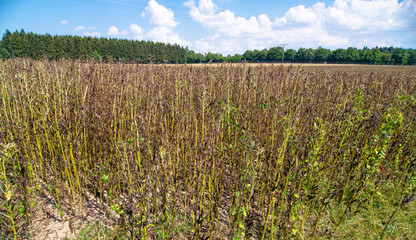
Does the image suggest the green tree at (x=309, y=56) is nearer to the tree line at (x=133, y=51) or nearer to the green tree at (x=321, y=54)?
the tree line at (x=133, y=51)

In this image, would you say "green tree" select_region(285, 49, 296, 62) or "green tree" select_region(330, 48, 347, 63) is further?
"green tree" select_region(285, 49, 296, 62)

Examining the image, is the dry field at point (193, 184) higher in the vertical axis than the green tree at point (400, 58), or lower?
lower

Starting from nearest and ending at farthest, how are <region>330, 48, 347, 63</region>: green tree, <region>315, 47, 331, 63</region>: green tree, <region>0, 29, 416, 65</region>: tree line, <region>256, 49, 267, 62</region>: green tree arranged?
<region>0, 29, 416, 65</region>: tree line, <region>330, 48, 347, 63</region>: green tree, <region>315, 47, 331, 63</region>: green tree, <region>256, 49, 267, 62</region>: green tree

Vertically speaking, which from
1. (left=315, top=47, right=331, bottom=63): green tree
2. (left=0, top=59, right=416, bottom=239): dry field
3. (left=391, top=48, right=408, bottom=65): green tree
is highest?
(left=315, top=47, right=331, bottom=63): green tree

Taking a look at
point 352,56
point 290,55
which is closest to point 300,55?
point 290,55

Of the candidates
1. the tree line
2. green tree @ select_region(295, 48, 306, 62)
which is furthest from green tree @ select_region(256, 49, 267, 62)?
green tree @ select_region(295, 48, 306, 62)

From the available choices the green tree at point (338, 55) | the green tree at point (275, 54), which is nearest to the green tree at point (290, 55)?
the green tree at point (275, 54)

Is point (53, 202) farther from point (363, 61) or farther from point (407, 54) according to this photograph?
point (407, 54)

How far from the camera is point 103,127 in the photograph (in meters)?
2.64

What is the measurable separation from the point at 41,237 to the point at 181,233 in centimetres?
137

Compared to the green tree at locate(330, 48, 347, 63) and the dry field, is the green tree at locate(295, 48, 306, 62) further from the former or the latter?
the dry field

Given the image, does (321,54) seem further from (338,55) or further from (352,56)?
(352,56)

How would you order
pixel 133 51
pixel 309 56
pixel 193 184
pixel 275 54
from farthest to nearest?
pixel 275 54, pixel 309 56, pixel 133 51, pixel 193 184

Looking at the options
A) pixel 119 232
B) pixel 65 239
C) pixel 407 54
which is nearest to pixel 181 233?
pixel 119 232
